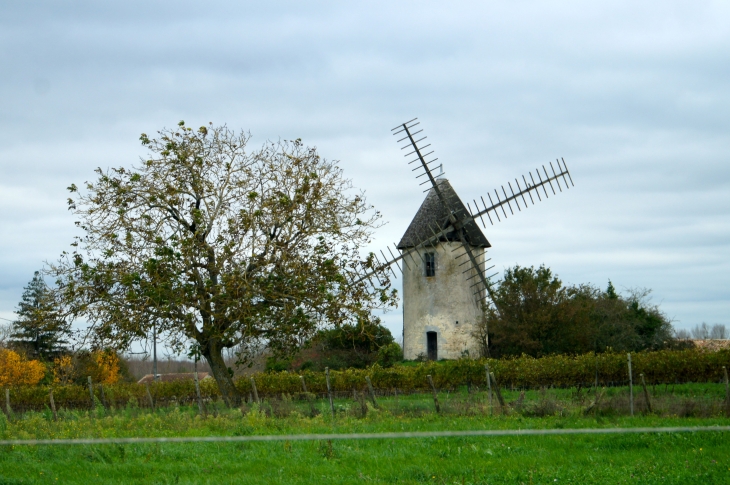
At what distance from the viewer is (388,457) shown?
11688 mm

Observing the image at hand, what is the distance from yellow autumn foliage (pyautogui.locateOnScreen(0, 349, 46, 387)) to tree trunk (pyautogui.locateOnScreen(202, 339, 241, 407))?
86.3ft

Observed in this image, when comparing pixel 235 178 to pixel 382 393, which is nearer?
pixel 235 178

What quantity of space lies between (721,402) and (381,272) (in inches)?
434

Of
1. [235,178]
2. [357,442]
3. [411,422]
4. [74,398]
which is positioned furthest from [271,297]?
[74,398]

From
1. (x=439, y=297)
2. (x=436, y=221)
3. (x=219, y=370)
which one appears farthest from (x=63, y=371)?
(x=219, y=370)

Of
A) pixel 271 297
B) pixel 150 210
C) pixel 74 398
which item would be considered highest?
pixel 150 210

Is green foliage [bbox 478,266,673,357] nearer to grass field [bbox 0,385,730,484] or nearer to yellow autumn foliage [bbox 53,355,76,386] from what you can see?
grass field [bbox 0,385,730,484]

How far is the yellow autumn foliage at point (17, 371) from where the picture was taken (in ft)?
150

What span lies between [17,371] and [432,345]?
26.3 m

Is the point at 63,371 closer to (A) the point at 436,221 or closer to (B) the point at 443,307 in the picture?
(B) the point at 443,307

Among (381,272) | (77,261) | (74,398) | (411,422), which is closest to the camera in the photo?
(411,422)

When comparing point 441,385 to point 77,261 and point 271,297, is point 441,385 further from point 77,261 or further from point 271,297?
point 77,261

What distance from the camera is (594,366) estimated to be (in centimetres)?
2719

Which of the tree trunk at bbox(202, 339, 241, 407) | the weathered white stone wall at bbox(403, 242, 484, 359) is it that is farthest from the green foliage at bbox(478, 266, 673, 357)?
the tree trunk at bbox(202, 339, 241, 407)
